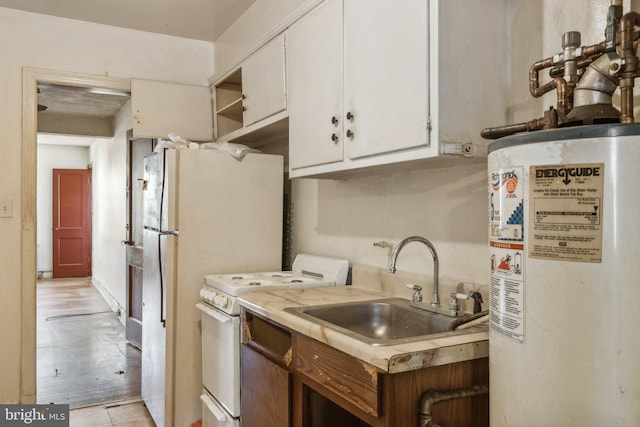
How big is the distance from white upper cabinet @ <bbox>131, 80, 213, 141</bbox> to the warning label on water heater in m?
2.72

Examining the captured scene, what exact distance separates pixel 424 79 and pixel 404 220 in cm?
72

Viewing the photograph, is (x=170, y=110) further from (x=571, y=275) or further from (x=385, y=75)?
(x=571, y=275)

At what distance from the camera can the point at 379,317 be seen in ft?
6.35

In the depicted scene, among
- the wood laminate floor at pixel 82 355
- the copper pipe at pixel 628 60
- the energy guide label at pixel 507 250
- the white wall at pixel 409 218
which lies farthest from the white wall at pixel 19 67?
the copper pipe at pixel 628 60

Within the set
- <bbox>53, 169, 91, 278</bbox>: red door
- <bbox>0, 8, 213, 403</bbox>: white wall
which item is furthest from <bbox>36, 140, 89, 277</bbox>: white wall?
<bbox>0, 8, 213, 403</bbox>: white wall

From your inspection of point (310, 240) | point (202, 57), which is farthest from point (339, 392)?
point (202, 57)

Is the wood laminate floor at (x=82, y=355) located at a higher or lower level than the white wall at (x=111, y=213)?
lower

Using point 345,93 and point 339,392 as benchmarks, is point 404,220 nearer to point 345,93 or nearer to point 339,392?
point 345,93

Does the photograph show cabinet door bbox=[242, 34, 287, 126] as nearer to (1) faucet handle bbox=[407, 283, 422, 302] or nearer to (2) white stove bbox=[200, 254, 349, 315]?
(2) white stove bbox=[200, 254, 349, 315]

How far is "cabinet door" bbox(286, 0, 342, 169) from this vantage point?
6.46 feet

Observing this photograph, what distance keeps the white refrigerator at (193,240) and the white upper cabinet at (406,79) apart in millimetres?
834

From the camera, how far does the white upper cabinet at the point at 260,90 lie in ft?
8.19

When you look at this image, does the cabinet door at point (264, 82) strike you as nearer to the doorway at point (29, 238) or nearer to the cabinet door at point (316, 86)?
the cabinet door at point (316, 86)

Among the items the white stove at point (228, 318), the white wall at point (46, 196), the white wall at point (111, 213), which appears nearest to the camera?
the white stove at point (228, 318)
